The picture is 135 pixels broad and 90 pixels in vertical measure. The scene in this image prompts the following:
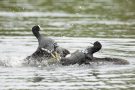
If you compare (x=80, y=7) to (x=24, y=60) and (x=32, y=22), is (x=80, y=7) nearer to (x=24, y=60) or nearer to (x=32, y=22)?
(x=32, y=22)

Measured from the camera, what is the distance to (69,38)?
22047mm

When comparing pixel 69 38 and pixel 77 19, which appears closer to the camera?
pixel 69 38

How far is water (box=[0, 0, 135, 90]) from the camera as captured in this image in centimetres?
1497

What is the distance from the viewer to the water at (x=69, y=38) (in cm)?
1497

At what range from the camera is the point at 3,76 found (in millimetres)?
15625

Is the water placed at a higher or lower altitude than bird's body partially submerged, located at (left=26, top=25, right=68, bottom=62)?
lower

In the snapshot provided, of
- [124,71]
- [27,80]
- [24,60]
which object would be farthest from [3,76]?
[124,71]

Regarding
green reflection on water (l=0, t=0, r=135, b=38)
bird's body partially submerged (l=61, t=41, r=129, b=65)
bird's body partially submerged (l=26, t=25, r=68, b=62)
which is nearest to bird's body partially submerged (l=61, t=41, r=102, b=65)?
bird's body partially submerged (l=61, t=41, r=129, b=65)

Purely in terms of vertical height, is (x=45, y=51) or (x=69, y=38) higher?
(x=45, y=51)

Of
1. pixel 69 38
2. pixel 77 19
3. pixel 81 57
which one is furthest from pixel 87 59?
pixel 77 19

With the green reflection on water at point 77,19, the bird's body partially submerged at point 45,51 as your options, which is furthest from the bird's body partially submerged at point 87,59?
the green reflection on water at point 77,19

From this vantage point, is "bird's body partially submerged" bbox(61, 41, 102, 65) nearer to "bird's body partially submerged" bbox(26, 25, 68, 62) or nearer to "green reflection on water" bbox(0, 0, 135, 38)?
"bird's body partially submerged" bbox(26, 25, 68, 62)

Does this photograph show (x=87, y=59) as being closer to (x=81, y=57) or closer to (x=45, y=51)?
(x=81, y=57)

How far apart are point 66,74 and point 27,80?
3.95 feet
